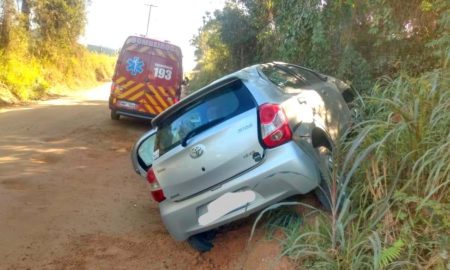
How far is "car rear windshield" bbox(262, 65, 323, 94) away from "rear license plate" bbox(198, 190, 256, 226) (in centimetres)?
107

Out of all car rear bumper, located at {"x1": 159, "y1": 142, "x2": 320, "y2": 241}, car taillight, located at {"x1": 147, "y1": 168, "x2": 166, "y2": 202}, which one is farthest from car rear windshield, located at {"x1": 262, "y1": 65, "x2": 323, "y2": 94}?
car taillight, located at {"x1": 147, "y1": 168, "x2": 166, "y2": 202}

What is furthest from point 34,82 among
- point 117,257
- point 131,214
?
point 117,257

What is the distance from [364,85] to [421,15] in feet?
4.42

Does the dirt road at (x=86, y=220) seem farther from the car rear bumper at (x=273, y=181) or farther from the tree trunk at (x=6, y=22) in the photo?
the tree trunk at (x=6, y=22)

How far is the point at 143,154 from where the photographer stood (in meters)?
6.12

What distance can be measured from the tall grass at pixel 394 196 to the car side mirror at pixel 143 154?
2754 mm

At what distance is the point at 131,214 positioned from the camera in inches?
229

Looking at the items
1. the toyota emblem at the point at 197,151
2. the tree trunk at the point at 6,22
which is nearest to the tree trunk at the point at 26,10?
the tree trunk at the point at 6,22

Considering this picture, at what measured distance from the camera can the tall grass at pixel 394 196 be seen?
9.37 ft

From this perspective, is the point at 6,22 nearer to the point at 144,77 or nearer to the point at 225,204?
the point at 144,77

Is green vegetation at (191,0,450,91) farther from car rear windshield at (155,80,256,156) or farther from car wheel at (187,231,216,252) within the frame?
car wheel at (187,231,216,252)

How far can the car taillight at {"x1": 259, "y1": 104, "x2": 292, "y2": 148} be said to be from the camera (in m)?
3.75

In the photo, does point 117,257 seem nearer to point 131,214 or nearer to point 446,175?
point 131,214

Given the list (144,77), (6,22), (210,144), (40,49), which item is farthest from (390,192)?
(40,49)
